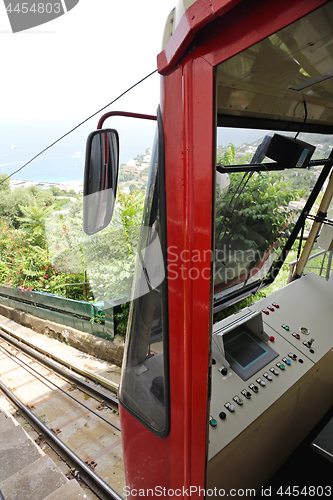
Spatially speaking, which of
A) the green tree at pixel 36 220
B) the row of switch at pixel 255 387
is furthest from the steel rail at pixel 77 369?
the row of switch at pixel 255 387

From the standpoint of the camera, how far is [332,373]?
8.64 feet

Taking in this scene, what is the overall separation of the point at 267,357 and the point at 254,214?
1252 mm

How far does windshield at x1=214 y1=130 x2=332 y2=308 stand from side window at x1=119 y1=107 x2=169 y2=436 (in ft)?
2.71

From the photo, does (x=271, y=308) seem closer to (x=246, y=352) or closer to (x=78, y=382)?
(x=246, y=352)

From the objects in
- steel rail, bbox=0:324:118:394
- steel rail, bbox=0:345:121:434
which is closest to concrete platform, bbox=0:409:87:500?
steel rail, bbox=0:345:121:434

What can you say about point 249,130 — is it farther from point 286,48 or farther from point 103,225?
point 103,225

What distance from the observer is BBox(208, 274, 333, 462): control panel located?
1778 mm

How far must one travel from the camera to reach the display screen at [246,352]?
2.05 m

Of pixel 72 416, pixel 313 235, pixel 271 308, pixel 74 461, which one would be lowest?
pixel 72 416

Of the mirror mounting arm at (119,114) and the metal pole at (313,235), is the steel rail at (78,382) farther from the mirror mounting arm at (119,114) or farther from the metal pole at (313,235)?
the mirror mounting arm at (119,114)

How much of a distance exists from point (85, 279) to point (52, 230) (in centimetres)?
202

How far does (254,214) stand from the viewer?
271 cm

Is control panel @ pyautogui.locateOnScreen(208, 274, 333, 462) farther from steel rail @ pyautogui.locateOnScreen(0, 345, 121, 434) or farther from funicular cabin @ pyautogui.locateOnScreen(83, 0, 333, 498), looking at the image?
steel rail @ pyautogui.locateOnScreen(0, 345, 121, 434)

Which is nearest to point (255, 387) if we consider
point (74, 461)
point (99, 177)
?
point (99, 177)
